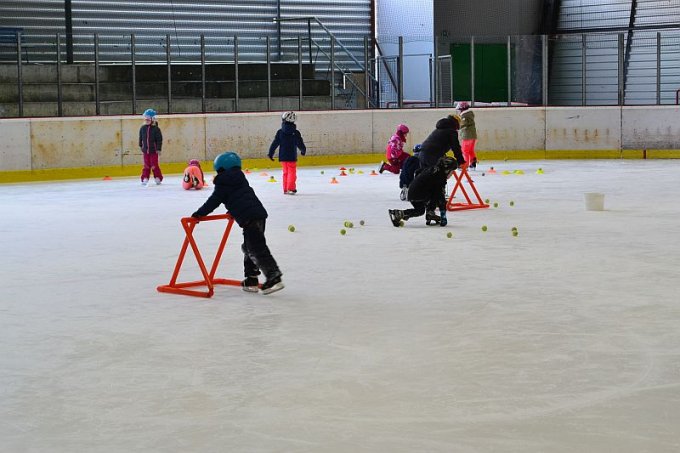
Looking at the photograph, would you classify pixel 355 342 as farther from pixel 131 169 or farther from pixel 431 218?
pixel 131 169

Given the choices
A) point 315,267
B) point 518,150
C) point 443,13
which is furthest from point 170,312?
point 443,13

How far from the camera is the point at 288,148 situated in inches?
692

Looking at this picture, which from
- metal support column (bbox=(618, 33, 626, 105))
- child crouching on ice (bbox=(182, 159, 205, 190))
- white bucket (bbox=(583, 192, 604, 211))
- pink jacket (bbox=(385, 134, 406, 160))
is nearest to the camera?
white bucket (bbox=(583, 192, 604, 211))

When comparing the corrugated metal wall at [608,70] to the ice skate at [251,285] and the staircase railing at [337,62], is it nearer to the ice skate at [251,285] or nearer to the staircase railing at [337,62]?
the staircase railing at [337,62]

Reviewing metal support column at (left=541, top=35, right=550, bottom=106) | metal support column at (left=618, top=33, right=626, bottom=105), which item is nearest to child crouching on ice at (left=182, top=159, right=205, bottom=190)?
metal support column at (left=541, top=35, right=550, bottom=106)

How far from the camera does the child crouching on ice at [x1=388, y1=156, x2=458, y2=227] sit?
13.0m

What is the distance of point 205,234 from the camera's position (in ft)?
41.2

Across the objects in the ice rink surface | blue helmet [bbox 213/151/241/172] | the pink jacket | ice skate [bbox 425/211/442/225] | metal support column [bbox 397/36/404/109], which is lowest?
the ice rink surface

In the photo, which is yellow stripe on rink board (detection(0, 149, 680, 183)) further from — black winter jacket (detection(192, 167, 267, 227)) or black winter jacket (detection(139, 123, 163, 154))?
black winter jacket (detection(192, 167, 267, 227))

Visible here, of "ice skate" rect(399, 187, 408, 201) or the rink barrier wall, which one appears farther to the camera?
the rink barrier wall

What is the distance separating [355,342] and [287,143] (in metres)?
11.0

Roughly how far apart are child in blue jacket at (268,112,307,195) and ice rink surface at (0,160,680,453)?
4.36 m

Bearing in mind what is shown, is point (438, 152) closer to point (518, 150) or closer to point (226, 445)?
point (226, 445)

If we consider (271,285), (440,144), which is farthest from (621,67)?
(271,285)
